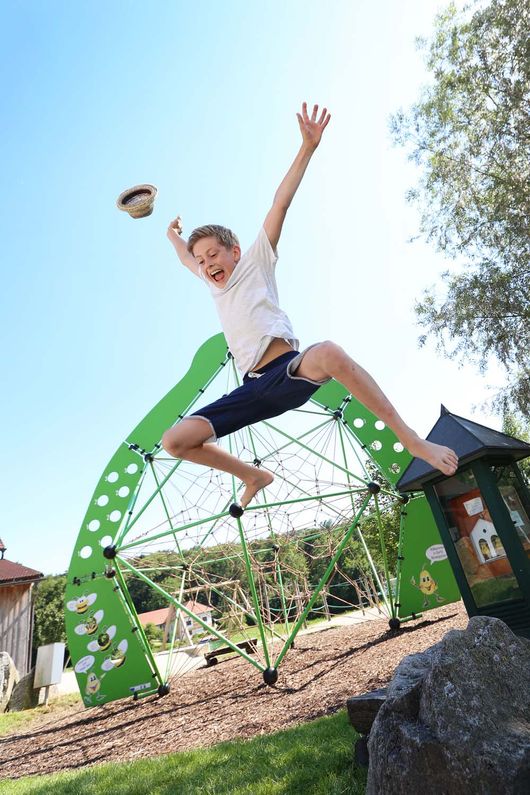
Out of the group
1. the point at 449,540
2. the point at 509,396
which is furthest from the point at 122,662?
the point at 509,396

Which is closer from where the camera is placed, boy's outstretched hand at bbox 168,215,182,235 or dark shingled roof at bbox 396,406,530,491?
boy's outstretched hand at bbox 168,215,182,235

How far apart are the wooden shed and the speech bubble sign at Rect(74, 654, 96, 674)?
10.6m

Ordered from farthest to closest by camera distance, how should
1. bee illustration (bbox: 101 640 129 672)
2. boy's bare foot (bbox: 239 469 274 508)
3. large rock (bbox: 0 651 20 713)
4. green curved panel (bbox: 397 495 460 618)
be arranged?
large rock (bbox: 0 651 20 713) → green curved panel (bbox: 397 495 460 618) → bee illustration (bbox: 101 640 129 672) → boy's bare foot (bbox: 239 469 274 508)

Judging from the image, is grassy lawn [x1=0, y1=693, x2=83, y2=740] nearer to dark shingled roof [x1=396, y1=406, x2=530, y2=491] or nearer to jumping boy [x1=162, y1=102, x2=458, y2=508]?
dark shingled roof [x1=396, y1=406, x2=530, y2=491]

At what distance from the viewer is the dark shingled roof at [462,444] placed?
5.58 meters

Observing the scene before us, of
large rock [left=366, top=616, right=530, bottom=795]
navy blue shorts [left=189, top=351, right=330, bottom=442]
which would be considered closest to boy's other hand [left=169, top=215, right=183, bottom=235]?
navy blue shorts [left=189, top=351, right=330, bottom=442]

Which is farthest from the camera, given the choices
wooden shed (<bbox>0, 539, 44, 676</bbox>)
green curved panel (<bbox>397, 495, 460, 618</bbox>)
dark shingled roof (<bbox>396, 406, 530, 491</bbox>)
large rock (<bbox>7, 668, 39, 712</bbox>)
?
wooden shed (<bbox>0, 539, 44, 676</bbox>)

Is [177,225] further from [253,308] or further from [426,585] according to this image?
[426,585]

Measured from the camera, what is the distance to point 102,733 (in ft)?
20.9

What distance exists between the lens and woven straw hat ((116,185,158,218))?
371 centimetres

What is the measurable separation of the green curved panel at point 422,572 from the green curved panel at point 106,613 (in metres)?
3.99

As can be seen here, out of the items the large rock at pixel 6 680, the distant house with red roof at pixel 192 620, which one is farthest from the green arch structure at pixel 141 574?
the large rock at pixel 6 680

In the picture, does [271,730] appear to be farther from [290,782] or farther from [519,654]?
[519,654]

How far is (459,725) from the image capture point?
1.84 meters
